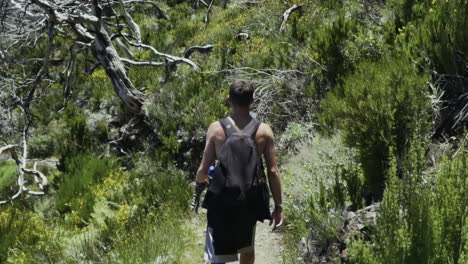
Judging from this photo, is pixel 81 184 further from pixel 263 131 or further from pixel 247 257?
pixel 263 131

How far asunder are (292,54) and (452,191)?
5.54 m

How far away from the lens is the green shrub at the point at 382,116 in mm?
3986

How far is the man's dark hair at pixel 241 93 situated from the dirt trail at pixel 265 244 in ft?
6.45

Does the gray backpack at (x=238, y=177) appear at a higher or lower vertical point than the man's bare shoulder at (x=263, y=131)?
lower

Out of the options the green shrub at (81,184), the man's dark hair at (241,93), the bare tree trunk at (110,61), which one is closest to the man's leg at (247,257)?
the man's dark hair at (241,93)

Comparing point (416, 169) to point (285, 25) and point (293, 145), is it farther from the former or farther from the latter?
point (285, 25)

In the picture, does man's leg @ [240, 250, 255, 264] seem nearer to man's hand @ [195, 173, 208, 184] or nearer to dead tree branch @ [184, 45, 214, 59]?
man's hand @ [195, 173, 208, 184]

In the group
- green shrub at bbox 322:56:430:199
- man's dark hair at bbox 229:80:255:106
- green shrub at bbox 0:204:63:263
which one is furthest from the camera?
green shrub at bbox 0:204:63:263

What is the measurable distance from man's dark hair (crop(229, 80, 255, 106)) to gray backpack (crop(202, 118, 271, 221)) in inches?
8.2

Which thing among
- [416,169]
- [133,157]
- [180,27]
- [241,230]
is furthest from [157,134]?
[416,169]

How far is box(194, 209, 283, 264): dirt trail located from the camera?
4.54 meters

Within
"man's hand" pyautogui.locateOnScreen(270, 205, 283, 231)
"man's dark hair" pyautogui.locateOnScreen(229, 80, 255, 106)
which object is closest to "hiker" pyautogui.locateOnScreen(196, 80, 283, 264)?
"man's dark hair" pyautogui.locateOnScreen(229, 80, 255, 106)

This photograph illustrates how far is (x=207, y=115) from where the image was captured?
7.93 m

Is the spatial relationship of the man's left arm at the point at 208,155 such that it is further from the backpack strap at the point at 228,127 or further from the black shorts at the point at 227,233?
the black shorts at the point at 227,233
